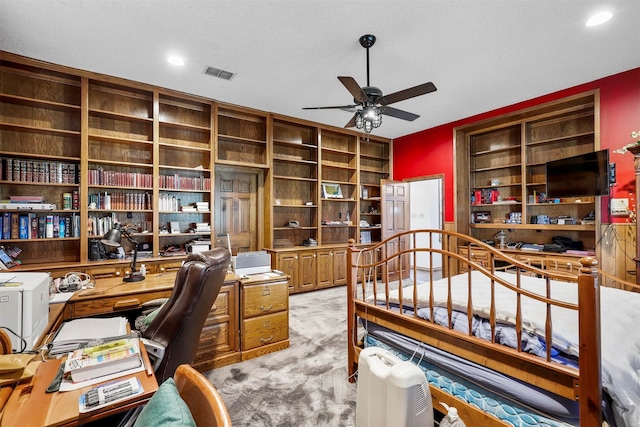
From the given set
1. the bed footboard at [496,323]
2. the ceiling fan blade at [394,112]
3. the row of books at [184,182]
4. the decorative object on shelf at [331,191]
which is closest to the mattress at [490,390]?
the bed footboard at [496,323]

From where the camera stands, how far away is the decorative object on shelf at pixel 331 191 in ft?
18.7

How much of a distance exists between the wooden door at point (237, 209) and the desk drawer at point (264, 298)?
2.03m

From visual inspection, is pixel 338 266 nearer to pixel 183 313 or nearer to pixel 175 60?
pixel 175 60

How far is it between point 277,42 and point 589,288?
294 centimetres

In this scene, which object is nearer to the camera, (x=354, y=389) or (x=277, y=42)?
(x=354, y=389)

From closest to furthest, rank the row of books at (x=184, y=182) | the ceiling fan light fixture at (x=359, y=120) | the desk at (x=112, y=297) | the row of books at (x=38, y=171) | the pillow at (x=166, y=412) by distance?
1. the pillow at (x=166, y=412)
2. the desk at (x=112, y=297)
3. the ceiling fan light fixture at (x=359, y=120)
4. the row of books at (x=38, y=171)
5. the row of books at (x=184, y=182)

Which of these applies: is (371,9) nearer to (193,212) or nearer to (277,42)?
(277,42)

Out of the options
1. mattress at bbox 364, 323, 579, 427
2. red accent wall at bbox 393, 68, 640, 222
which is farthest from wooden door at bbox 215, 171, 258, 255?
red accent wall at bbox 393, 68, 640, 222

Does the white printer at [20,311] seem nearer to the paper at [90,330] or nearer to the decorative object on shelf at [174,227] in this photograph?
the paper at [90,330]

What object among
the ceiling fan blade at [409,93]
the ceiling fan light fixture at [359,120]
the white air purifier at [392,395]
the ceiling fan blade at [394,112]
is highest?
the ceiling fan blade at [409,93]

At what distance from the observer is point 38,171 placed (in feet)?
11.0

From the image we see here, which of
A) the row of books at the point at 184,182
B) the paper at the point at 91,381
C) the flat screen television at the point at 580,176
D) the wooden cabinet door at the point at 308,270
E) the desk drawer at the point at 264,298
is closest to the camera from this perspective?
the paper at the point at 91,381

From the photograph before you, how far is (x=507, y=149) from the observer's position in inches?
193

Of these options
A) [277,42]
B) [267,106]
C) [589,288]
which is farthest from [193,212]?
[589,288]
